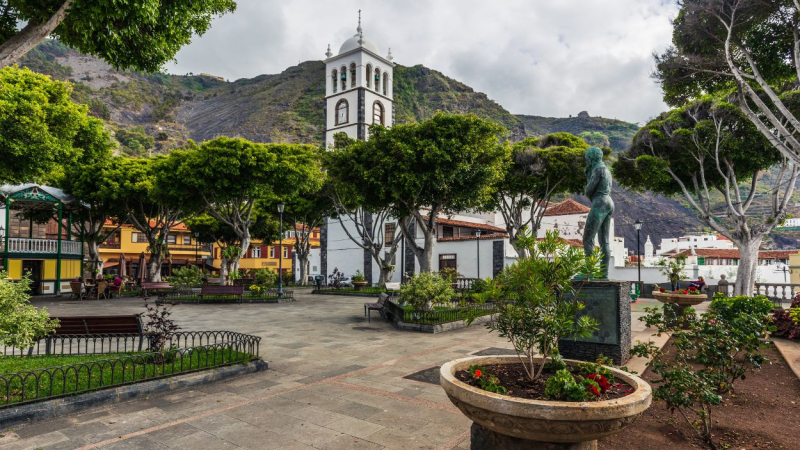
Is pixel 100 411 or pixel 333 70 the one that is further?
pixel 333 70

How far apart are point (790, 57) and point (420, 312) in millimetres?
11146

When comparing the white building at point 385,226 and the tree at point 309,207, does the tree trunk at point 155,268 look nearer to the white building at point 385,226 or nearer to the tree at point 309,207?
the tree at point 309,207

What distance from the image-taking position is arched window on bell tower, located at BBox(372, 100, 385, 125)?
44188mm

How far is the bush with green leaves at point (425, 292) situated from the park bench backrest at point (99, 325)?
7161mm

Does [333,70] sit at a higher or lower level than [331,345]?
higher

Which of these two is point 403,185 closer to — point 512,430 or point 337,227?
point 512,430

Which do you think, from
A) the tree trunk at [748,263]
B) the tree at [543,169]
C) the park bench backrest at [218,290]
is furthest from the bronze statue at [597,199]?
the park bench backrest at [218,290]

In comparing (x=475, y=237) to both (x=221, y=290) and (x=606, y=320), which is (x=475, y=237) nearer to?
(x=221, y=290)

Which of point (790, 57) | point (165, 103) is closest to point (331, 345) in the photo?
point (790, 57)

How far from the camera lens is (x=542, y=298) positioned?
3529 mm

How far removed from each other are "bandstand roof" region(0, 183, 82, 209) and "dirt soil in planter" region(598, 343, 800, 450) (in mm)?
28262

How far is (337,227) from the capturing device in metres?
38.5

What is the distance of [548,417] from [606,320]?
16.1ft

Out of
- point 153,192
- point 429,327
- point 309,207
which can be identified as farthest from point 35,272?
point 429,327
